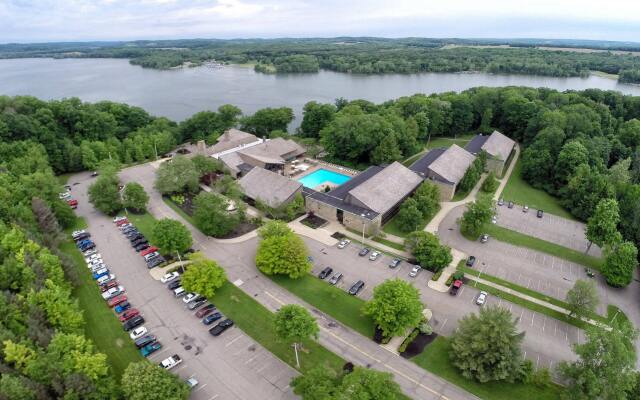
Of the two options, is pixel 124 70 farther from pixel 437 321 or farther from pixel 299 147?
pixel 437 321

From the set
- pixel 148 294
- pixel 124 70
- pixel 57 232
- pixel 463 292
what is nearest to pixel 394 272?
pixel 463 292

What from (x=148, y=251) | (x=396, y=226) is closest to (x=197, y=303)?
(x=148, y=251)

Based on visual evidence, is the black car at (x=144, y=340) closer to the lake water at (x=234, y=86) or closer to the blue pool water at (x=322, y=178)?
the blue pool water at (x=322, y=178)

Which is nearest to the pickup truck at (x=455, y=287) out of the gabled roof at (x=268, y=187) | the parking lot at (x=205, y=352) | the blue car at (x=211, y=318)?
the parking lot at (x=205, y=352)

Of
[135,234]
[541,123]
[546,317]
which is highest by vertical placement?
[541,123]

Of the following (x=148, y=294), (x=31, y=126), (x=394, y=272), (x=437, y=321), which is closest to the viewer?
(x=437, y=321)

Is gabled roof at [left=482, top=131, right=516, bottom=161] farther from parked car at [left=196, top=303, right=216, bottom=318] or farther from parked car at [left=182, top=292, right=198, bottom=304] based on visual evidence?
parked car at [left=182, top=292, right=198, bottom=304]
